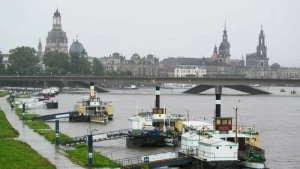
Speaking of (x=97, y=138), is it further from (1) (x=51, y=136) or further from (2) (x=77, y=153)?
(2) (x=77, y=153)

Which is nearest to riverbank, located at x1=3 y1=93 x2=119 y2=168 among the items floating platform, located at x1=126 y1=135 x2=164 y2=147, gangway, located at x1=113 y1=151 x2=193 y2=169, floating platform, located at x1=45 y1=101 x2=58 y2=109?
gangway, located at x1=113 y1=151 x2=193 y2=169

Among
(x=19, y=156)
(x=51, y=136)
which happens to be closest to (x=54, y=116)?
(x=51, y=136)

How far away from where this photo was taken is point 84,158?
42.0 metres

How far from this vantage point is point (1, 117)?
72.4 metres

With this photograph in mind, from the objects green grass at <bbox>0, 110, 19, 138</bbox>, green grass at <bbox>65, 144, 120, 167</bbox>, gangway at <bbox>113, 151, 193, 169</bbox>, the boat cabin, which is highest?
the boat cabin

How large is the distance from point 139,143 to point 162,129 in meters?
3.57

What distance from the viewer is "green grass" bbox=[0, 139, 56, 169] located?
1499 inches

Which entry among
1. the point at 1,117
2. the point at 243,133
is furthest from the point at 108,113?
the point at 243,133

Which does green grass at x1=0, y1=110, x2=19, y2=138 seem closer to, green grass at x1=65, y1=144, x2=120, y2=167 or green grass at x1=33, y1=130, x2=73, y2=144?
green grass at x1=33, y1=130, x2=73, y2=144

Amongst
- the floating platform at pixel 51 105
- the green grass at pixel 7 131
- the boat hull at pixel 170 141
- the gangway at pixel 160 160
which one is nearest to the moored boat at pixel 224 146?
the gangway at pixel 160 160

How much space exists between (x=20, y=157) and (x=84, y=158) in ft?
13.0

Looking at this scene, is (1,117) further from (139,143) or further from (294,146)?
(294,146)

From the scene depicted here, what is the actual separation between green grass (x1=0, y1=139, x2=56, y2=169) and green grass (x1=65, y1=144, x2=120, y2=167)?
2058 millimetres

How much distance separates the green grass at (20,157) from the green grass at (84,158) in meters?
2.06
